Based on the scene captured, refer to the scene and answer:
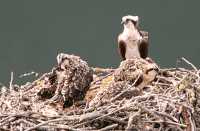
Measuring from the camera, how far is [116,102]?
5.07 m

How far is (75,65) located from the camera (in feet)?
17.9

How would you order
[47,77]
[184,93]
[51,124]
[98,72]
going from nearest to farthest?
[51,124] → [184,93] → [47,77] → [98,72]

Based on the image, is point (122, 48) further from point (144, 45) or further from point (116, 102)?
point (116, 102)

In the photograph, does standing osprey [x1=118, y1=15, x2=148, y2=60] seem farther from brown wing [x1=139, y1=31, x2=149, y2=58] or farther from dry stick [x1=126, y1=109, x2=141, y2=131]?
dry stick [x1=126, y1=109, x2=141, y2=131]

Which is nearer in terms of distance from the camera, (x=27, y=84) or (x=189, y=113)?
(x=189, y=113)

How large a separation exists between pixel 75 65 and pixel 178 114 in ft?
2.15

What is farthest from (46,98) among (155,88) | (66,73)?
(155,88)

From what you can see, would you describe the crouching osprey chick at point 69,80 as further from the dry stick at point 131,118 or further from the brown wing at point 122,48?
the dry stick at point 131,118

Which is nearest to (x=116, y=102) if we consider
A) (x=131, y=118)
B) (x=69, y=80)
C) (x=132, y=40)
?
(x=131, y=118)

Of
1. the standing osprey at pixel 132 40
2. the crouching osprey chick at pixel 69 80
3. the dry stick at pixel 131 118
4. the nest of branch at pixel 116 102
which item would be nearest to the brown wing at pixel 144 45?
the standing osprey at pixel 132 40

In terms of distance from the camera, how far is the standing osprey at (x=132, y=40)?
5.81m

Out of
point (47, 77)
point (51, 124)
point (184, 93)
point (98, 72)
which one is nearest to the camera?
point (51, 124)

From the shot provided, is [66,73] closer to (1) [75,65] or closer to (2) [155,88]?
(1) [75,65]

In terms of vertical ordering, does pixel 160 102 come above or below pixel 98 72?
below
